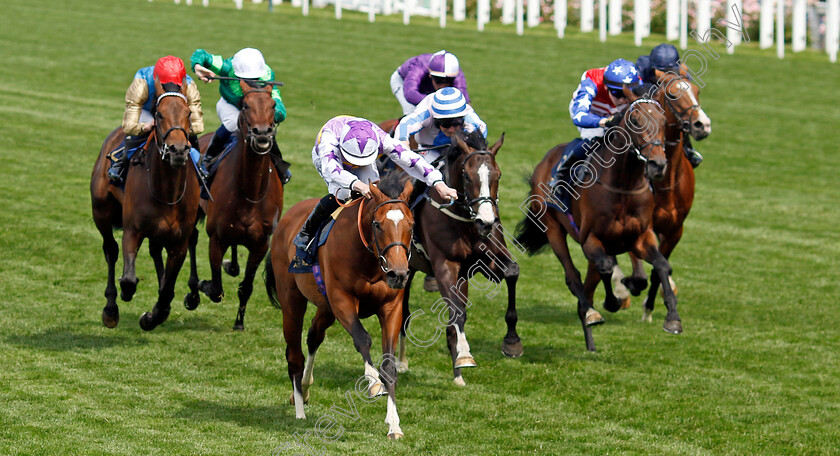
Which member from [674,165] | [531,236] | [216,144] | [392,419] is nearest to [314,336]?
[392,419]

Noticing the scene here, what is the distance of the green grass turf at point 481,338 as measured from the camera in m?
7.16

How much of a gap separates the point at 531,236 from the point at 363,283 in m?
4.50

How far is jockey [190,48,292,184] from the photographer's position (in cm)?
942

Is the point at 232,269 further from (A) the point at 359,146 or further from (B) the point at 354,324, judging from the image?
(B) the point at 354,324


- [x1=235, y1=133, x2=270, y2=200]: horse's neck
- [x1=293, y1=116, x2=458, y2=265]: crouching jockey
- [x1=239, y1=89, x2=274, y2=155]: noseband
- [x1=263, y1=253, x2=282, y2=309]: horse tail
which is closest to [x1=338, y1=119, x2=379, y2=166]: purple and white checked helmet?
[x1=293, y1=116, x2=458, y2=265]: crouching jockey

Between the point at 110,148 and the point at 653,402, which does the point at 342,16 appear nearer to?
the point at 110,148

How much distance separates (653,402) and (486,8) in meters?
22.9

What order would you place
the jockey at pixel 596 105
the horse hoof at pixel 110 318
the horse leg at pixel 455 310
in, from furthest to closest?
the jockey at pixel 596 105 < the horse hoof at pixel 110 318 < the horse leg at pixel 455 310

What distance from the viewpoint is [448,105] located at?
839 centimetres

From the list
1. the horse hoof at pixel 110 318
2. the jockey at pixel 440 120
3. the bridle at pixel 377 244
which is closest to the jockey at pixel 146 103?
the horse hoof at pixel 110 318

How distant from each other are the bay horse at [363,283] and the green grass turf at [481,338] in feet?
1.38

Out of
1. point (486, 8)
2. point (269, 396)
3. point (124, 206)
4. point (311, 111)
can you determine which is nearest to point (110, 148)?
point (124, 206)

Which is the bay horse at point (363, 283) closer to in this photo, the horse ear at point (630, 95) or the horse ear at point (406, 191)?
the horse ear at point (406, 191)

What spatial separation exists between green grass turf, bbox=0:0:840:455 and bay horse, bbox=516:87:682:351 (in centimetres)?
64
